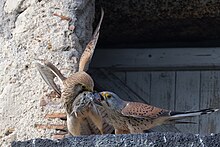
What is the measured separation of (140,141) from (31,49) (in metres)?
0.92

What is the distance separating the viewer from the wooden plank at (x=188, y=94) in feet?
15.3

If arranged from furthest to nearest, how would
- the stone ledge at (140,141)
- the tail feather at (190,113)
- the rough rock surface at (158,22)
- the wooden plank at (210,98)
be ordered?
the wooden plank at (210,98)
the rough rock surface at (158,22)
the tail feather at (190,113)
the stone ledge at (140,141)

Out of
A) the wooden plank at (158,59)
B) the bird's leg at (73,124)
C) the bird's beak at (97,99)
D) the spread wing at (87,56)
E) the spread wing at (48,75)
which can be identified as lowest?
the bird's leg at (73,124)

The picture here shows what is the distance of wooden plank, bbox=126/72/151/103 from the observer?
187 inches

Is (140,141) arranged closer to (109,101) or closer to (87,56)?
(109,101)

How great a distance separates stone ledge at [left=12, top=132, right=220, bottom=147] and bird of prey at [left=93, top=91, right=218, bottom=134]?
1.55 feet

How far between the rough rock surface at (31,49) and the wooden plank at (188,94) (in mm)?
711

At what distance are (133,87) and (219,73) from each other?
0.42 meters

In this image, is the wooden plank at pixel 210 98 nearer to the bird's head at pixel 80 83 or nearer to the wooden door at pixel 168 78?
the wooden door at pixel 168 78

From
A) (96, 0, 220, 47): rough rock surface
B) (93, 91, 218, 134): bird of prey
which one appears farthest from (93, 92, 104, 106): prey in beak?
(96, 0, 220, 47): rough rock surface

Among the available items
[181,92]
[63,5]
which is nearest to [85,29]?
[63,5]

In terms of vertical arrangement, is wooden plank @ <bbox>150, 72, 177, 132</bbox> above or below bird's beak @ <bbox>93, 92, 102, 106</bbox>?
above

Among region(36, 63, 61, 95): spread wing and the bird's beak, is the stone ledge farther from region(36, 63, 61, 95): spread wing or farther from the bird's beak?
region(36, 63, 61, 95): spread wing

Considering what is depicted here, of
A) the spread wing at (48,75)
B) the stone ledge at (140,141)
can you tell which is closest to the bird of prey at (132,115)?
the spread wing at (48,75)
